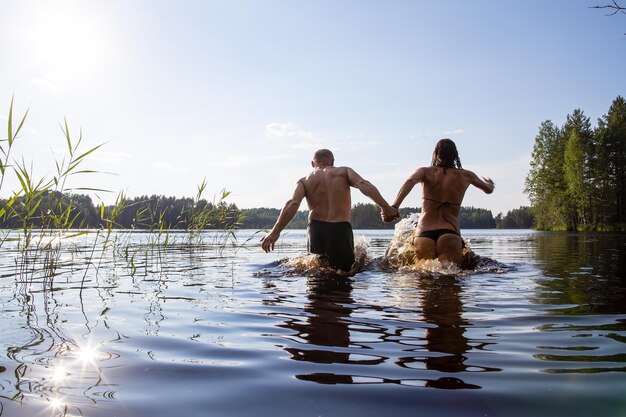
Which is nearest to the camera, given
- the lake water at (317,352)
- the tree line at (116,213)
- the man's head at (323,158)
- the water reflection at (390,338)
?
the lake water at (317,352)

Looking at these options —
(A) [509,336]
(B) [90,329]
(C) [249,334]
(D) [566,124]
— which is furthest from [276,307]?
(D) [566,124]

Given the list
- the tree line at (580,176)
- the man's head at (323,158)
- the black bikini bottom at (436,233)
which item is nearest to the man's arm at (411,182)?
the black bikini bottom at (436,233)

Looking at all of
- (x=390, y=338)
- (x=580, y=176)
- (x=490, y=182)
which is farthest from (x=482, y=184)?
(x=580, y=176)

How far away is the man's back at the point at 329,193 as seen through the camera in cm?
754

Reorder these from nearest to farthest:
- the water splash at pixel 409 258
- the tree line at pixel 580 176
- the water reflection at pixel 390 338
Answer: the water reflection at pixel 390 338 < the water splash at pixel 409 258 < the tree line at pixel 580 176

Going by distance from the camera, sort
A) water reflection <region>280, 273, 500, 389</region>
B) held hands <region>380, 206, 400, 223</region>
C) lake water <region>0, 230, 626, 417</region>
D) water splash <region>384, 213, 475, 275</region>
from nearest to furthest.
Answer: lake water <region>0, 230, 626, 417</region> → water reflection <region>280, 273, 500, 389</region> → water splash <region>384, 213, 475, 275</region> → held hands <region>380, 206, 400, 223</region>

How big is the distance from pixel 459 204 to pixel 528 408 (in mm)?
5934

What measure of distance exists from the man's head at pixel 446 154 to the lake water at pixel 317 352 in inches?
108

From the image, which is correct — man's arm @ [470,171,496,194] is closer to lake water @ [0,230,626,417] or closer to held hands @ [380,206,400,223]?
held hands @ [380,206,400,223]

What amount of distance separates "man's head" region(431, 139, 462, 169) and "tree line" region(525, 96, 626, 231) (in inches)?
1867

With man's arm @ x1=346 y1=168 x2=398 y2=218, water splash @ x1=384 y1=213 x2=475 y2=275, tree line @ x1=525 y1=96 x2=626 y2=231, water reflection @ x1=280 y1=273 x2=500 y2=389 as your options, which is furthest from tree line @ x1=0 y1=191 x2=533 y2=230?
tree line @ x1=525 y1=96 x2=626 y2=231

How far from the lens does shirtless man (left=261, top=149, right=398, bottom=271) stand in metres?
7.52

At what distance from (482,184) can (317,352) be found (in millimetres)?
5876

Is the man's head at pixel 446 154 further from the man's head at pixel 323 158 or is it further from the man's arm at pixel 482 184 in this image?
the man's head at pixel 323 158
